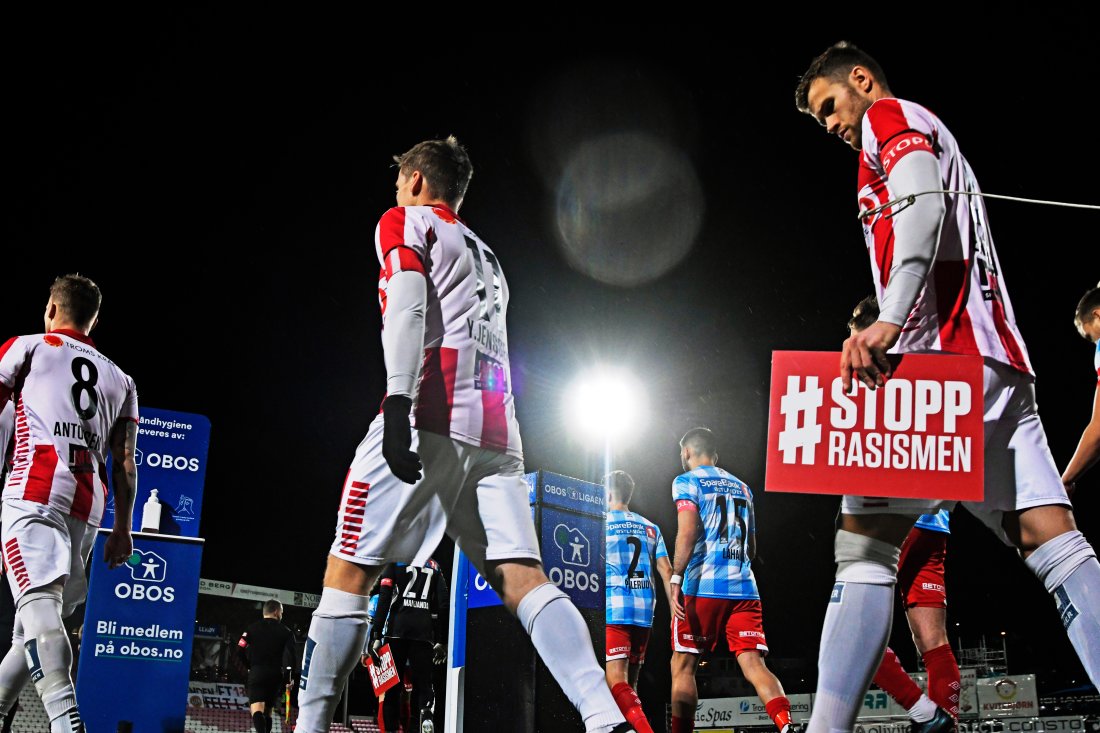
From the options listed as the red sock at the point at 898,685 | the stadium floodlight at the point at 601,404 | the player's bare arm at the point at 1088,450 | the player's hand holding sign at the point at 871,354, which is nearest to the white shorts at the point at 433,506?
the player's hand holding sign at the point at 871,354

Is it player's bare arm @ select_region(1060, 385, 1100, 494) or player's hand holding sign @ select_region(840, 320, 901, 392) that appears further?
player's bare arm @ select_region(1060, 385, 1100, 494)

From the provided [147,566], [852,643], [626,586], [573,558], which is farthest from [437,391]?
[626,586]

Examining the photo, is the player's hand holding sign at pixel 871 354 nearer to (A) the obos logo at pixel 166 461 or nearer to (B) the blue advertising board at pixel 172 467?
(B) the blue advertising board at pixel 172 467

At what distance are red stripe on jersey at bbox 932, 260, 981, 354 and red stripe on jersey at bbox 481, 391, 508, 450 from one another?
1405 mm

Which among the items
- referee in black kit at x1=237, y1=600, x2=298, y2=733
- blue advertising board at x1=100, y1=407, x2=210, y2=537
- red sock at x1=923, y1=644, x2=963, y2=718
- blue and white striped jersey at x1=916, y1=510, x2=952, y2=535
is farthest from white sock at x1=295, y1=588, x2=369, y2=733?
referee in black kit at x1=237, y1=600, x2=298, y2=733

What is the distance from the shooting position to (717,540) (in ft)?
22.3

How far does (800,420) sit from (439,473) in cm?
115

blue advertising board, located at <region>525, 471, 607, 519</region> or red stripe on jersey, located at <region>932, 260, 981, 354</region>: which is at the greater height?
red stripe on jersey, located at <region>932, 260, 981, 354</region>

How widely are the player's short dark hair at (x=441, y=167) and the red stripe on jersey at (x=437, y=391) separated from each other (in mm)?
725

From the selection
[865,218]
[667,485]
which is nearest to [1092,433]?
[865,218]

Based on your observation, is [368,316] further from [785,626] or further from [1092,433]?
[1092,433]

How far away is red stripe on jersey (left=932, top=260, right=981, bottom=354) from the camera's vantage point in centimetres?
282

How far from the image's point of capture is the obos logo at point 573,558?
220 inches

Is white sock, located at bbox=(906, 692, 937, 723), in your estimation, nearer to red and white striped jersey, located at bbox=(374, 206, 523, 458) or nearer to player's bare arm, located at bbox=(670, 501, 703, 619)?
player's bare arm, located at bbox=(670, 501, 703, 619)
